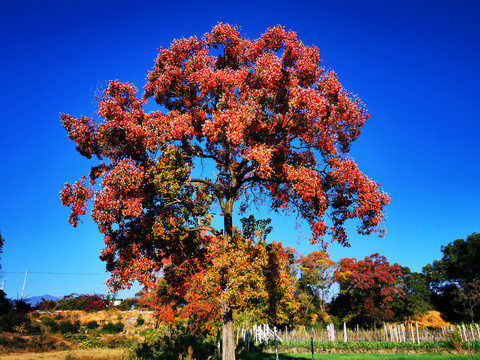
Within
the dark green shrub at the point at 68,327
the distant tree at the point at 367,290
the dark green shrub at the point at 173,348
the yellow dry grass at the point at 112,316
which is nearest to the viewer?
the dark green shrub at the point at 173,348

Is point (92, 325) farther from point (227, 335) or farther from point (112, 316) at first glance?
point (227, 335)

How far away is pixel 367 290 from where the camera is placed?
42.4 metres

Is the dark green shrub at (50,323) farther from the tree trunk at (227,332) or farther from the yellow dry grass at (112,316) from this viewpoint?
the tree trunk at (227,332)

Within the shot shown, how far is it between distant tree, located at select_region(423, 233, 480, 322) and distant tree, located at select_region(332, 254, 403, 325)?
10.1 metres

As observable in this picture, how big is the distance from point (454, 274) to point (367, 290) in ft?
75.0

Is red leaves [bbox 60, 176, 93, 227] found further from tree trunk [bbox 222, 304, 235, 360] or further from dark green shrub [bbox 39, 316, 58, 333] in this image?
dark green shrub [bbox 39, 316, 58, 333]

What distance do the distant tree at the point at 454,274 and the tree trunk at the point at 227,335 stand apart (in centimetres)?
Answer: 4737

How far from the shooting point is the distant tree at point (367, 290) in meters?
40.9

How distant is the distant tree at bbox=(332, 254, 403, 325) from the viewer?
40938 mm

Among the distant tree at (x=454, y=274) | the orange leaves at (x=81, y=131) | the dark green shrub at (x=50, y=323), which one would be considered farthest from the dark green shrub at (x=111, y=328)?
the distant tree at (x=454, y=274)

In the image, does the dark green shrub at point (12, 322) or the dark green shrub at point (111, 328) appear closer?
the dark green shrub at point (12, 322)

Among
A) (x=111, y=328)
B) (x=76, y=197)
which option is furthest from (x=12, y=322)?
(x=76, y=197)

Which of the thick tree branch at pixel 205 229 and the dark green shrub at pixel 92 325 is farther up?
the thick tree branch at pixel 205 229

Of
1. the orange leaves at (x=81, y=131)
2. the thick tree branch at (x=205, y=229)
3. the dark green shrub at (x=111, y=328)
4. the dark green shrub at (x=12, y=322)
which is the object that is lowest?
the dark green shrub at (x=111, y=328)
